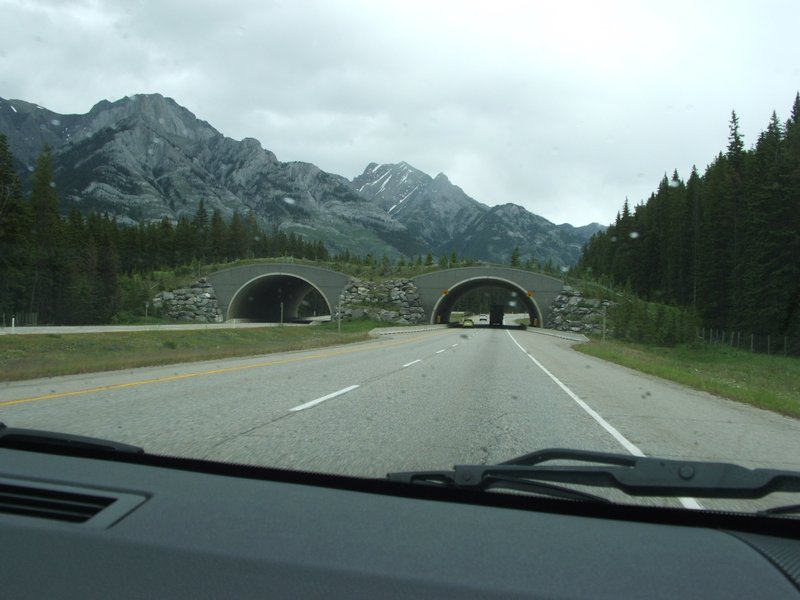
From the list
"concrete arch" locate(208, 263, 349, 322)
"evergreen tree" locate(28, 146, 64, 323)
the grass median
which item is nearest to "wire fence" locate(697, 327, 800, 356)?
the grass median

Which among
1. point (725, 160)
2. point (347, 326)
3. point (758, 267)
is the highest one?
point (725, 160)

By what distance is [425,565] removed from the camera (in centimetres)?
220

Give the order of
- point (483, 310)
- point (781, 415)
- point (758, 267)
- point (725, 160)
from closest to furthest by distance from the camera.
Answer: point (781, 415)
point (758, 267)
point (725, 160)
point (483, 310)

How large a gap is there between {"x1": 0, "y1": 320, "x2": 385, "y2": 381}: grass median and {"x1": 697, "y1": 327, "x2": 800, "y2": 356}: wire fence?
2829 cm

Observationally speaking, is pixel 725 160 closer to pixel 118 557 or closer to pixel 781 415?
pixel 781 415

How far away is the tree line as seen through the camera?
127 feet

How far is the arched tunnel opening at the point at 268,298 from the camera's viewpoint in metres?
76.6

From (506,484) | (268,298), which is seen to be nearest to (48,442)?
(506,484)

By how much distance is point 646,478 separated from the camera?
3125 mm

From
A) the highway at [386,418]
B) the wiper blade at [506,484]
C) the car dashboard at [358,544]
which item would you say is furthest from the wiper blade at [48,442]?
the highway at [386,418]

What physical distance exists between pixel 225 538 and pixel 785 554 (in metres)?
2.14

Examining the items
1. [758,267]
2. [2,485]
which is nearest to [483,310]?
[758,267]

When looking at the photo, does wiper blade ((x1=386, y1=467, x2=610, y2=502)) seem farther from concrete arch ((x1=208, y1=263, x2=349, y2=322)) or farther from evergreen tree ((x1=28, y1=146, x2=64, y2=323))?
concrete arch ((x1=208, y1=263, x2=349, y2=322))

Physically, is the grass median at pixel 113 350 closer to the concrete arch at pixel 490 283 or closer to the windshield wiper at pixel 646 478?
the windshield wiper at pixel 646 478
